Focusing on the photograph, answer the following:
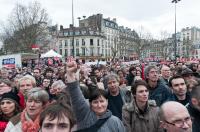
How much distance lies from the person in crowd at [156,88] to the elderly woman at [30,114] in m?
2.50

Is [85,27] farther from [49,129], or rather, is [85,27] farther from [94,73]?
[49,129]

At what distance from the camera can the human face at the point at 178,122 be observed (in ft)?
9.81

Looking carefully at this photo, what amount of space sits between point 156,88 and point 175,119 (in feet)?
11.2

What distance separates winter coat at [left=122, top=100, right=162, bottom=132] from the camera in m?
4.68

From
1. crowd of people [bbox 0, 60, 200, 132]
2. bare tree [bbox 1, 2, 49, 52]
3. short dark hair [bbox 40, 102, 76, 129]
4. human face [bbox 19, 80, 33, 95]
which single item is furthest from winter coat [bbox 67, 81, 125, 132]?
bare tree [bbox 1, 2, 49, 52]

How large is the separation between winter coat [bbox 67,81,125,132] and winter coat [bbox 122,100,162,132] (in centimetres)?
81

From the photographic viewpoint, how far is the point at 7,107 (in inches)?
191

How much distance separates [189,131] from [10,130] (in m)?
2.23

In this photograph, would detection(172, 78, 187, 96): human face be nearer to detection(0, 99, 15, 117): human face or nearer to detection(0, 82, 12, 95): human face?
detection(0, 99, 15, 117): human face

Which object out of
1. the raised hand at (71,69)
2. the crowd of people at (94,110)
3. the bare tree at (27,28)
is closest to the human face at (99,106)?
the crowd of people at (94,110)

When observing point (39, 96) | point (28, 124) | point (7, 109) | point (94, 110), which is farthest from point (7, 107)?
point (94, 110)

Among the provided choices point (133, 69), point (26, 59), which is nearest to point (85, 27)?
point (26, 59)

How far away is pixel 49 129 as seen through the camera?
2664 millimetres

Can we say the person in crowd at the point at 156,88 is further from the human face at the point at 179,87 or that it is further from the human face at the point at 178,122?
the human face at the point at 178,122
